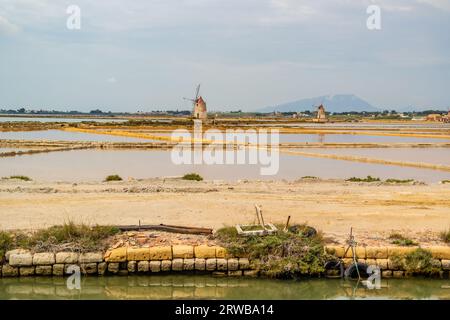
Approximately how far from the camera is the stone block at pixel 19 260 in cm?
605

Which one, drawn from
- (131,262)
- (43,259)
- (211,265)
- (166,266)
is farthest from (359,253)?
(43,259)

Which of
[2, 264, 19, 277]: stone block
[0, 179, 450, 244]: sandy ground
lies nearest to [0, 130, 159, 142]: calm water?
[0, 179, 450, 244]: sandy ground

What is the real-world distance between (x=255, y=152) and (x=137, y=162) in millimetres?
6287

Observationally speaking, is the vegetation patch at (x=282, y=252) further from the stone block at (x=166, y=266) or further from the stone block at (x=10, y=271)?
the stone block at (x=10, y=271)

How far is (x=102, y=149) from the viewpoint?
2430cm

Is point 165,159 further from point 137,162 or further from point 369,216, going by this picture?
point 369,216

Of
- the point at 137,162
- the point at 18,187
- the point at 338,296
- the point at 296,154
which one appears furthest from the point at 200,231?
the point at 296,154

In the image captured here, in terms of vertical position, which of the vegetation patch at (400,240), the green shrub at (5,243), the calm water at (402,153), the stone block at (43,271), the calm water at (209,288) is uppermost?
the calm water at (402,153)

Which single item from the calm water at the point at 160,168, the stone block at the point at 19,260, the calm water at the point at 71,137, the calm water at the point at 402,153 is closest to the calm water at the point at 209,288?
the stone block at the point at 19,260

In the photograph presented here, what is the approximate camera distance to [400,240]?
674 centimetres

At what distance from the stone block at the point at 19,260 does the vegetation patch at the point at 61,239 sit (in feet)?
0.46

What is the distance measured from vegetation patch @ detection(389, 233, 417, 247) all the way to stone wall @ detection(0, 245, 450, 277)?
9.7 inches

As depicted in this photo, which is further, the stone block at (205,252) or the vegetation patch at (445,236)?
the vegetation patch at (445,236)

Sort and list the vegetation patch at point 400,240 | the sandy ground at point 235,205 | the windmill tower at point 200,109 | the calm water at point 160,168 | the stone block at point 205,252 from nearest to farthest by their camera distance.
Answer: the stone block at point 205,252, the vegetation patch at point 400,240, the sandy ground at point 235,205, the calm water at point 160,168, the windmill tower at point 200,109
